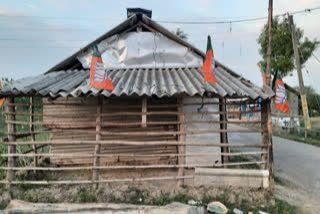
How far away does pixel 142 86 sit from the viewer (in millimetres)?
4254

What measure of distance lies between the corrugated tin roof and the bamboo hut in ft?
0.09

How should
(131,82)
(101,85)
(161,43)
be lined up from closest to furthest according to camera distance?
(101,85) → (131,82) → (161,43)

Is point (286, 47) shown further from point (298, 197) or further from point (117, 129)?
point (117, 129)

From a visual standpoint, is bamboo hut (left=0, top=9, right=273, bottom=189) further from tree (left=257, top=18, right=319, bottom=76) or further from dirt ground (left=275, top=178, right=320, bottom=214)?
tree (left=257, top=18, right=319, bottom=76)

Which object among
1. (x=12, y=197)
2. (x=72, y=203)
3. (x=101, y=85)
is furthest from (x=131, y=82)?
(x=12, y=197)

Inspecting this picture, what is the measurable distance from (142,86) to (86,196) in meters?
2.78

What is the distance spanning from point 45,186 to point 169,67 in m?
4.80

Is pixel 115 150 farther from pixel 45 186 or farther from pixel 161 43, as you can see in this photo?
pixel 161 43

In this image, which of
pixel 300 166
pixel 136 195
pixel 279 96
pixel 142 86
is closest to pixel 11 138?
pixel 136 195

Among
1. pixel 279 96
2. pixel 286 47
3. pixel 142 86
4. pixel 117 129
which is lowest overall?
pixel 117 129

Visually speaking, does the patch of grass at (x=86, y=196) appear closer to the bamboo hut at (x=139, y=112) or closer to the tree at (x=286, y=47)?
the bamboo hut at (x=139, y=112)

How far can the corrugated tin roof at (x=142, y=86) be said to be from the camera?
12.6 feet

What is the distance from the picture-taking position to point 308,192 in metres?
4.95

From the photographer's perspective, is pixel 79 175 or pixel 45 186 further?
pixel 79 175
